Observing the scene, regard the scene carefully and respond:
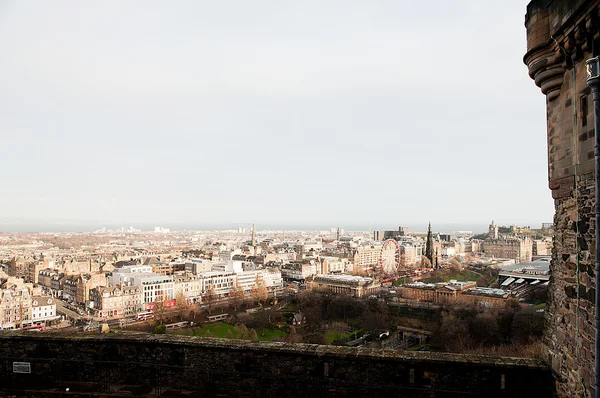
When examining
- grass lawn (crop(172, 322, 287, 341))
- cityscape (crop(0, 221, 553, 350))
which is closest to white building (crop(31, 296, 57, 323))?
cityscape (crop(0, 221, 553, 350))

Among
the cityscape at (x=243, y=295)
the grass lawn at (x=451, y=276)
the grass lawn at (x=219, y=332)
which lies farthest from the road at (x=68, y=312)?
the grass lawn at (x=451, y=276)

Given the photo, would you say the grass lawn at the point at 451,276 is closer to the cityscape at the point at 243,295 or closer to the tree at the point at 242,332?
the cityscape at the point at 243,295

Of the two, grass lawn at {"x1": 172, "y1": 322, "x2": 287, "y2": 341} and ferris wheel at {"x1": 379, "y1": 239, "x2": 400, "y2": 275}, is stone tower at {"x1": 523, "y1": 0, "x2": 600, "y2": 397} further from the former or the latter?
ferris wheel at {"x1": 379, "y1": 239, "x2": 400, "y2": 275}

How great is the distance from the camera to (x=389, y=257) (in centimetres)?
9519

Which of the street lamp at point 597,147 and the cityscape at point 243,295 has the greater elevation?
the street lamp at point 597,147

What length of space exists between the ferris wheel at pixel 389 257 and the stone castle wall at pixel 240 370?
8517cm

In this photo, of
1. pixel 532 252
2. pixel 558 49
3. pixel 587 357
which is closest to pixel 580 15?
pixel 558 49

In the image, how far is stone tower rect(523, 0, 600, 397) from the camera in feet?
12.8

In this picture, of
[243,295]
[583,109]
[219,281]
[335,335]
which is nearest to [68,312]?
[243,295]

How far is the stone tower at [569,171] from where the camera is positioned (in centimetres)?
389

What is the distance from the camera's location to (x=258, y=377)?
5387 millimetres

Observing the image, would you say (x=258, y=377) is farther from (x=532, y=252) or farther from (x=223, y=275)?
(x=532, y=252)

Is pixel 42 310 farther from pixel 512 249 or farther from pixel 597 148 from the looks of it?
pixel 512 249

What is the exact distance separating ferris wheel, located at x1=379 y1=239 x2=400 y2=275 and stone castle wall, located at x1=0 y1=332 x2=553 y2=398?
85.2m
